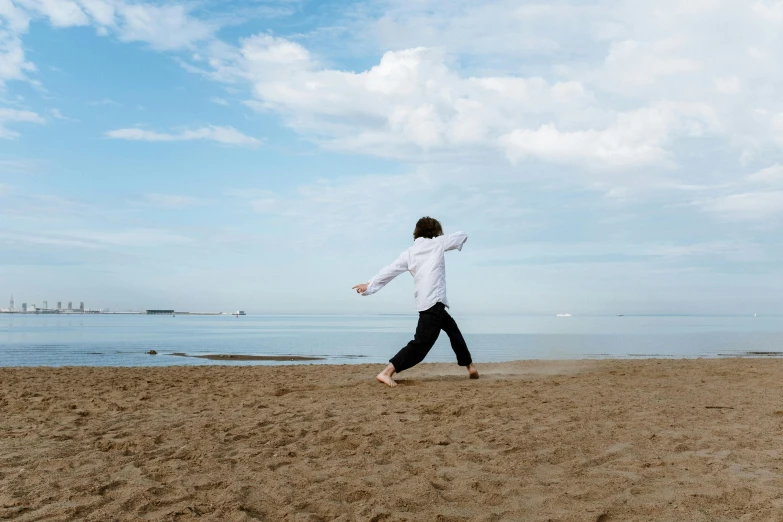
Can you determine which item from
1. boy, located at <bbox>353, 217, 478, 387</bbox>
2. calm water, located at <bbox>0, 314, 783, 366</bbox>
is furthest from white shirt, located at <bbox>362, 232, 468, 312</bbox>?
calm water, located at <bbox>0, 314, 783, 366</bbox>

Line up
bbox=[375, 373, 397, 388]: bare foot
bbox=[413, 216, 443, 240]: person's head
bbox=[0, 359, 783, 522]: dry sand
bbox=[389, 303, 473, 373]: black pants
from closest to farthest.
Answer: bbox=[0, 359, 783, 522]: dry sand
bbox=[389, 303, 473, 373]: black pants
bbox=[375, 373, 397, 388]: bare foot
bbox=[413, 216, 443, 240]: person's head

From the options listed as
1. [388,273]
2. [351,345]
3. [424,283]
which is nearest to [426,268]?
[424,283]

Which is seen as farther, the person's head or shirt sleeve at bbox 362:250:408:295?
the person's head

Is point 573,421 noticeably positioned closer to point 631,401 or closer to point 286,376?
point 631,401

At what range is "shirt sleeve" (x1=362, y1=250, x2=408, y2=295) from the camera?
796 cm

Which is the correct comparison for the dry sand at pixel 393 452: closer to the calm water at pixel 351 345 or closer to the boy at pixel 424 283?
the boy at pixel 424 283

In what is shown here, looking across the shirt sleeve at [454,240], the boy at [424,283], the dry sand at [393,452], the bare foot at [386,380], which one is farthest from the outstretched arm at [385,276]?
the dry sand at [393,452]

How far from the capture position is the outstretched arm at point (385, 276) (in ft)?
25.9

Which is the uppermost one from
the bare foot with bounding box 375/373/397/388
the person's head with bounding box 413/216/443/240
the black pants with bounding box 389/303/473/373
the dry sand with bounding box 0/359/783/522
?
the person's head with bounding box 413/216/443/240

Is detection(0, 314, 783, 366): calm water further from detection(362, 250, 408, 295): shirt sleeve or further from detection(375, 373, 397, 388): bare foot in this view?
detection(362, 250, 408, 295): shirt sleeve

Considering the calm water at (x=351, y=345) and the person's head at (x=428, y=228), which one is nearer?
the person's head at (x=428, y=228)

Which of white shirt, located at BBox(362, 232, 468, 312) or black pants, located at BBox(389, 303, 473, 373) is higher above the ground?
white shirt, located at BBox(362, 232, 468, 312)

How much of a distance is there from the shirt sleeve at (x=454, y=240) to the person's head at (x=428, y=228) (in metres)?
0.16

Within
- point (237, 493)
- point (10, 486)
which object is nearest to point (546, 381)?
point (237, 493)
